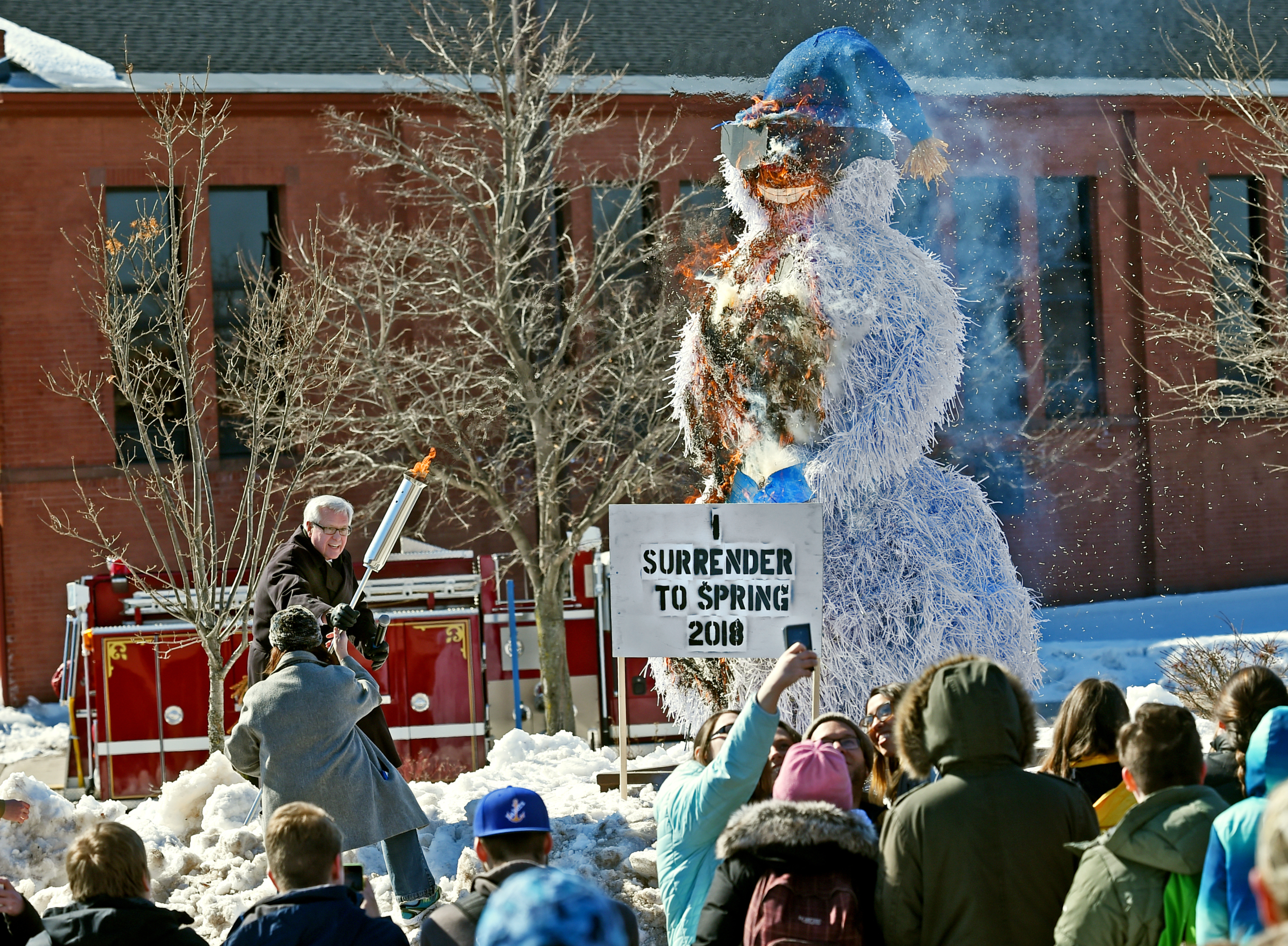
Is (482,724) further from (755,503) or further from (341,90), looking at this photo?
(341,90)

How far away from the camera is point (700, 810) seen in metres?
3.32

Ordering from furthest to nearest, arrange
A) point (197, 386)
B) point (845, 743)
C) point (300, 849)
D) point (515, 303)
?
point (515, 303), point (197, 386), point (845, 743), point (300, 849)

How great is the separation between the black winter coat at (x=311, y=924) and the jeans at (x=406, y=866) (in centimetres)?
209

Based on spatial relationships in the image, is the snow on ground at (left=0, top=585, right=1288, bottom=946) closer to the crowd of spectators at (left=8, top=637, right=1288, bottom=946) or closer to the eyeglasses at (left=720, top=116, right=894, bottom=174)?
the crowd of spectators at (left=8, top=637, right=1288, bottom=946)

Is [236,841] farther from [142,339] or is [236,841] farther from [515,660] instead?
[142,339]

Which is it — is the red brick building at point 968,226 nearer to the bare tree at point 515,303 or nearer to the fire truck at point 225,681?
the bare tree at point 515,303

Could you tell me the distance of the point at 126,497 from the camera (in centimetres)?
1420

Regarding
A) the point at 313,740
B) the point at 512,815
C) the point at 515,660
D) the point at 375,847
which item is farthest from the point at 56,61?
the point at 512,815

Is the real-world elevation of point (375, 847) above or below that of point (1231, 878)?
below

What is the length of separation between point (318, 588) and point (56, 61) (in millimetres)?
11697

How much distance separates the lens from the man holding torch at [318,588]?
5215 millimetres

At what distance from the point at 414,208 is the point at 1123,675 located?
29.8 feet

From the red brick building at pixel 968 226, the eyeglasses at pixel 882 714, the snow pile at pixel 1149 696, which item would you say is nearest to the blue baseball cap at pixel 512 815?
the eyeglasses at pixel 882 714

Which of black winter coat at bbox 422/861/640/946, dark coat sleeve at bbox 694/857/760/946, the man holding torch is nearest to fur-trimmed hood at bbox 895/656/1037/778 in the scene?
dark coat sleeve at bbox 694/857/760/946
